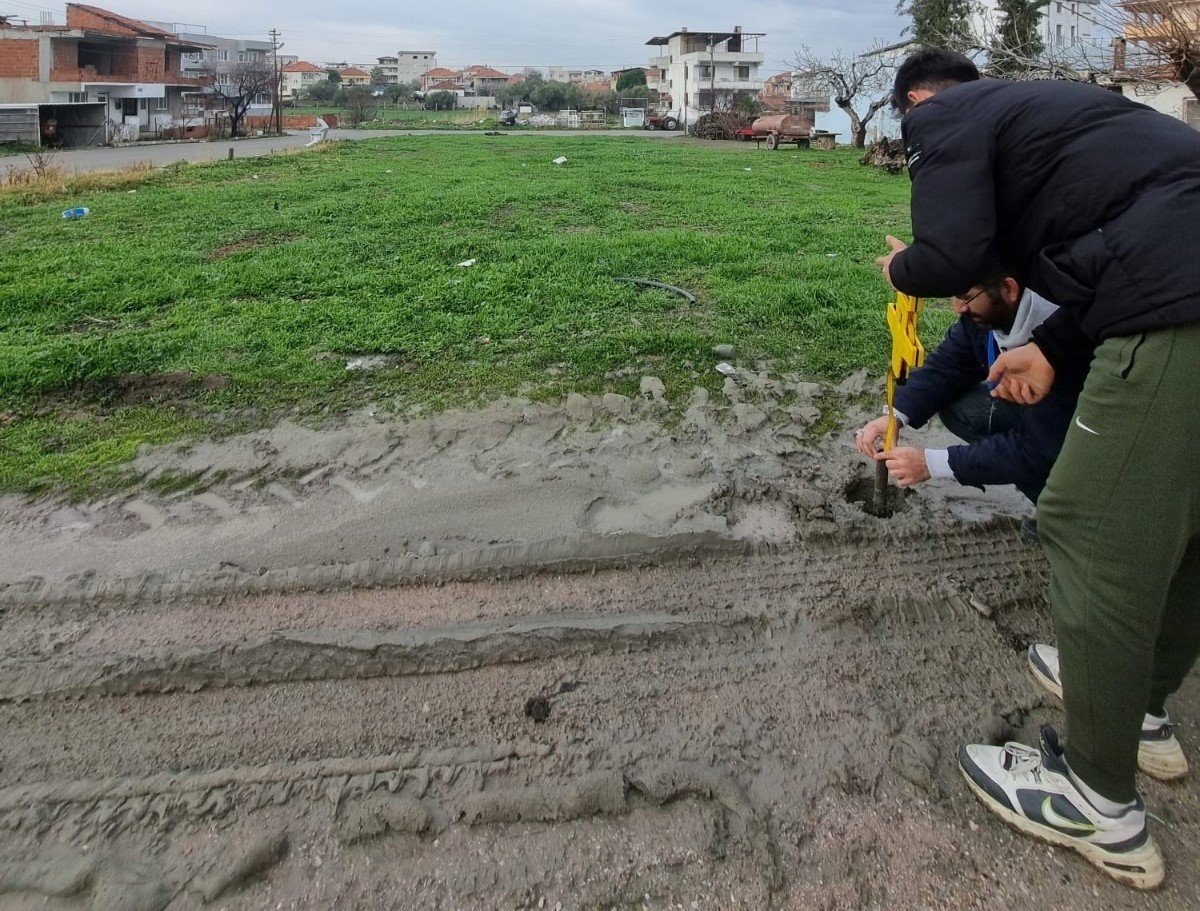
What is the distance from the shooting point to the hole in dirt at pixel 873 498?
3.14 m

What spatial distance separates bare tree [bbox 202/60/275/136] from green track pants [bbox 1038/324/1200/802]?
50.6m

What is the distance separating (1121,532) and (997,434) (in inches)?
34.2

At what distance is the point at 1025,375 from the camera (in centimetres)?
200

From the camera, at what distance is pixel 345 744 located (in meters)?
2.11

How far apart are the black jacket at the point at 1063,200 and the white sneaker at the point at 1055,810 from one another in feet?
3.13

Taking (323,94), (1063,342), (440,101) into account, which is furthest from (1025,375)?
(323,94)

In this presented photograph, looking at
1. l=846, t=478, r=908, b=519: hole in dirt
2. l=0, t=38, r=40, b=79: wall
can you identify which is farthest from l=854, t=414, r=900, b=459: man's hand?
l=0, t=38, r=40, b=79: wall

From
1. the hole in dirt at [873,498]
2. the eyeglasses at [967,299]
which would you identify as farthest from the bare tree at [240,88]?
the eyeglasses at [967,299]

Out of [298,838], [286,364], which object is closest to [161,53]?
[286,364]

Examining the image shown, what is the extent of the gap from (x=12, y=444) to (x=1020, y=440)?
13.2ft

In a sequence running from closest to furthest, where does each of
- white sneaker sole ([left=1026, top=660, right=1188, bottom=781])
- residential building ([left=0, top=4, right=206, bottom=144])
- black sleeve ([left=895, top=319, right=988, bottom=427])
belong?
1. white sneaker sole ([left=1026, top=660, right=1188, bottom=781])
2. black sleeve ([left=895, top=319, right=988, bottom=427])
3. residential building ([left=0, top=4, right=206, bottom=144])

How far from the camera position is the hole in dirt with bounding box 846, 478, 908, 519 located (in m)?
3.14

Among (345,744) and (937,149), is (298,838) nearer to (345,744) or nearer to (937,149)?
(345,744)

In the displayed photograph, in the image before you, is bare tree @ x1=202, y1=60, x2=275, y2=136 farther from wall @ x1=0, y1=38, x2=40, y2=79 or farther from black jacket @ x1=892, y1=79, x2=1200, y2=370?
black jacket @ x1=892, y1=79, x2=1200, y2=370
